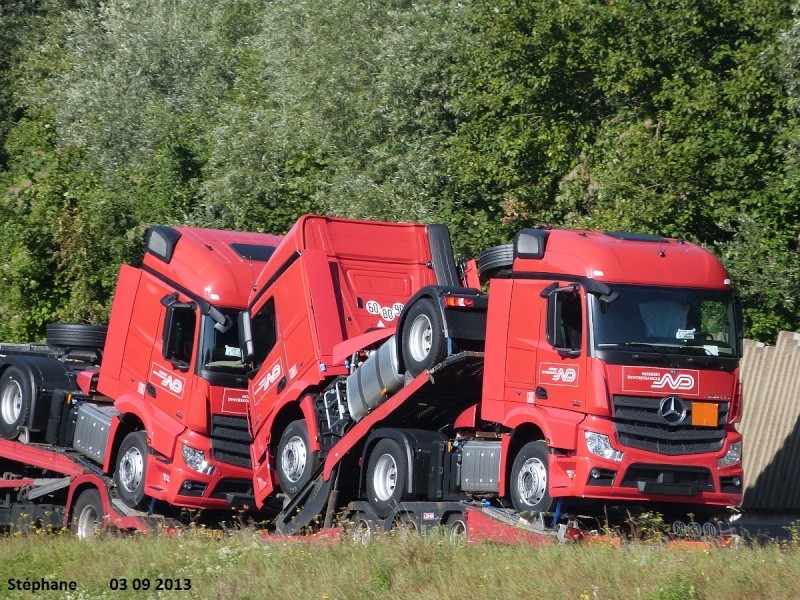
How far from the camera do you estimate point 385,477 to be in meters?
12.5

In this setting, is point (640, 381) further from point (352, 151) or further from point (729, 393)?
A: point (352, 151)

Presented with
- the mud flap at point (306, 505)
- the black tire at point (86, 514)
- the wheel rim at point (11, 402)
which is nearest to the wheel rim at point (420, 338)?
the mud flap at point (306, 505)

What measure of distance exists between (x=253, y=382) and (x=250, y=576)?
14.3 ft

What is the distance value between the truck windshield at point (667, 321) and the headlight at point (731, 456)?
830mm

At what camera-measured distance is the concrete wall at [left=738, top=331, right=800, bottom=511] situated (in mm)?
16547

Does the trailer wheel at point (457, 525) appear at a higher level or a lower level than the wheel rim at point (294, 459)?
lower

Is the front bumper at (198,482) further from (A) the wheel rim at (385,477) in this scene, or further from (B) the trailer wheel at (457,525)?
(B) the trailer wheel at (457,525)

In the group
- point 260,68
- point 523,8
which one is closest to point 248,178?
point 260,68

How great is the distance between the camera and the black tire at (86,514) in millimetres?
14438

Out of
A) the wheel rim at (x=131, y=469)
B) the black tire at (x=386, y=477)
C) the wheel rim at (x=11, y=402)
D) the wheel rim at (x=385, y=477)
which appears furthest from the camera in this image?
the wheel rim at (x=11, y=402)

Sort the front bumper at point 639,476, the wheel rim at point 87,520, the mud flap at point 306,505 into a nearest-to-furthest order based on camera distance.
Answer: the front bumper at point 639,476 → the mud flap at point 306,505 → the wheel rim at point 87,520

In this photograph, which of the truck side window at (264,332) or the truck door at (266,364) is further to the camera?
the truck side window at (264,332)

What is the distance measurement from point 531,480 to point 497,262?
2.21 m

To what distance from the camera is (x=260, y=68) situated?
1092 inches
